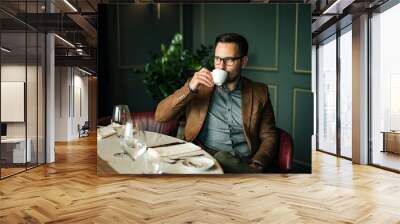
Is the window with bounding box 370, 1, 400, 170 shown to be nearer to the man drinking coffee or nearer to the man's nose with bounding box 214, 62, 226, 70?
the man drinking coffee

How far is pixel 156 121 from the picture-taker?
5.48 metres

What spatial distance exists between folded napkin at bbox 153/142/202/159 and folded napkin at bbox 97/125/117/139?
63 centimetres

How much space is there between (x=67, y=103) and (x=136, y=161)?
1015 cm

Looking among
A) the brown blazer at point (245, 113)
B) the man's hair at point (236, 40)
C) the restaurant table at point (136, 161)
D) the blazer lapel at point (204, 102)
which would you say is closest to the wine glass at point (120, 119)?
the restaurant table at point (136, 161)

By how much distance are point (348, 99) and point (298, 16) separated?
3.42 meters

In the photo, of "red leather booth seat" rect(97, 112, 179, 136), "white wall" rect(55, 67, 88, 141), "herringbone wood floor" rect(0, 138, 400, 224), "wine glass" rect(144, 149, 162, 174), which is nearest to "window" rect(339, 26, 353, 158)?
"herringbone wood floor" rect(0, 138, 400, 224)

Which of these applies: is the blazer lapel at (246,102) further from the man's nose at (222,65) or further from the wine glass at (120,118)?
the wine glass at (120,118)

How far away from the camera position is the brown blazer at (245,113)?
5.40m

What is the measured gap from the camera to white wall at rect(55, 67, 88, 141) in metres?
14.6

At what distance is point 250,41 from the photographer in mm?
5562

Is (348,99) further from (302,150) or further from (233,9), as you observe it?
(233,9)

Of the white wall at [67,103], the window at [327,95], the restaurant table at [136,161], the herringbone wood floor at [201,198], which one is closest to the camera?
the herringbone wood floor at [201,198]

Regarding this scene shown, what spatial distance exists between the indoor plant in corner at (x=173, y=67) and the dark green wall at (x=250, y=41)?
100 mm

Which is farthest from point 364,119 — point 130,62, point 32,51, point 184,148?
point 32,51
